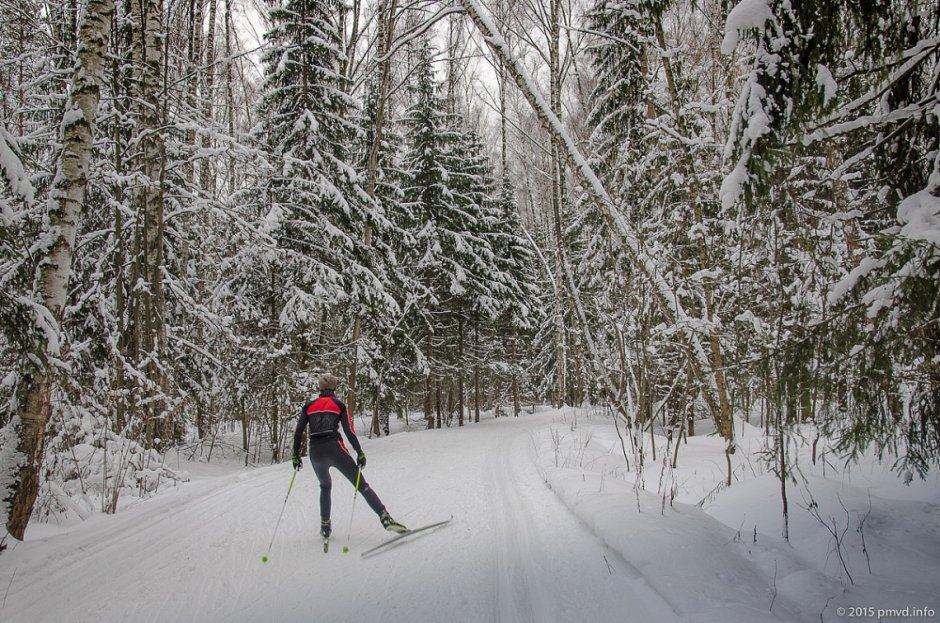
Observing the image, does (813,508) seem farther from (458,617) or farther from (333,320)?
(333,320)

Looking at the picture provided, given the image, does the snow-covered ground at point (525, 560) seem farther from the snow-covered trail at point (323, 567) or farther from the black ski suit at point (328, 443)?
the black ski suit at point (328, 443)

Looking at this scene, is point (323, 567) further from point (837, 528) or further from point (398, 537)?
point (837, 528)

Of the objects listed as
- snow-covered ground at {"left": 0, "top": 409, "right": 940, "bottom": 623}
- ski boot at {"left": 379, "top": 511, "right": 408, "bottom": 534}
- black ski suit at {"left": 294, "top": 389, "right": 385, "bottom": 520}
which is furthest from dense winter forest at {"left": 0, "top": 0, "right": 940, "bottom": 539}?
ski boot at {"left": 379, "top": 511, "right": 408, "bottom": 534}

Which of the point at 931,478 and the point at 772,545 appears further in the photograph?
the point at 931,478

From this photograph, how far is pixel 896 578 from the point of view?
3.00 meters

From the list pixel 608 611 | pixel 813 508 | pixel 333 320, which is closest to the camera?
pixel 608 611

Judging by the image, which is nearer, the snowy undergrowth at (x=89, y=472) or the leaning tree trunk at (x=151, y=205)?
the snowy undergrowth at (x=89, y=472)

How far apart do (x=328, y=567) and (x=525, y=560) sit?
1.92 metres

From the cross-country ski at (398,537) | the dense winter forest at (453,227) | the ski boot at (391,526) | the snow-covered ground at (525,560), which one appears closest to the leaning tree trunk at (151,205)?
the dense winter forest at (453,227)

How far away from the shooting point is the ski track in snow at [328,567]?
11.3 feet

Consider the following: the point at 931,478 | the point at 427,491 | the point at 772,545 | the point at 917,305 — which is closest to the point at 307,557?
the point at 427,491

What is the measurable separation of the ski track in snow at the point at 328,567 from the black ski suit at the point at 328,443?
25.0 inches

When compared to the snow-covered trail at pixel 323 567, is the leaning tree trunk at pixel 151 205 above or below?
above

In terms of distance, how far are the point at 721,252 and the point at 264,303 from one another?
11301 mm
